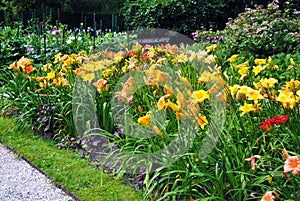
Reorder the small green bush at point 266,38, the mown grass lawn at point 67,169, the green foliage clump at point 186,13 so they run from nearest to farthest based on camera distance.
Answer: the mown grass lawn at point 67,169, the small green bush at point 266,38, the green foliage clump at point 186,13

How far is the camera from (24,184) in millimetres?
3066

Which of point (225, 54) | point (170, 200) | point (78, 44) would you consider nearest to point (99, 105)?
point (170, 200)

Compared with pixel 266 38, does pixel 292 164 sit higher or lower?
higher

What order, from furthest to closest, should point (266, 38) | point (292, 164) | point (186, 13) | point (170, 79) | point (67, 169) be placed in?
point (186, 13) → point (266, 38) → point (67, 169) → point (170, 79) → point (292, 164)

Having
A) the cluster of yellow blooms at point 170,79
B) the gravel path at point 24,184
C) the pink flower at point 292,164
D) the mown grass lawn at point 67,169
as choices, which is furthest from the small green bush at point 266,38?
the pink flower at point 292,164

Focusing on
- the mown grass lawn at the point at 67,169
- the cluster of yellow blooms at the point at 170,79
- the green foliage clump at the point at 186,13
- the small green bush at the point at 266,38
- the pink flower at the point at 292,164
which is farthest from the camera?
the green foliage clump at the point at 186,13

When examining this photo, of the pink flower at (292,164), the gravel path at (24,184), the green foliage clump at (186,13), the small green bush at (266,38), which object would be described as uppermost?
the pink flower at (292,164)

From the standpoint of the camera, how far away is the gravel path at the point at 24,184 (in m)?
2.86

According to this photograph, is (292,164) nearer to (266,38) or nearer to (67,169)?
(67,169)

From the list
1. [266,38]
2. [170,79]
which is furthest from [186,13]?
[170,79]

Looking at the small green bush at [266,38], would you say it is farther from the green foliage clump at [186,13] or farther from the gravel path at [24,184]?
the gravel path at [24,184]

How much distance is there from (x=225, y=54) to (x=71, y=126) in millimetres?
3047

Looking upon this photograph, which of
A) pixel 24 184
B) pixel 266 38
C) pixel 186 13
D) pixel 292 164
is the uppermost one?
pixel 292 164

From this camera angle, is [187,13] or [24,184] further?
[187,13]
